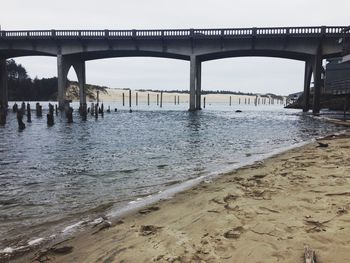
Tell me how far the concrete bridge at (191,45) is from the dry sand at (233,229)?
4257 cm

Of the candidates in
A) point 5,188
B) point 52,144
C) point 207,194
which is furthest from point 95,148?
point 207,194

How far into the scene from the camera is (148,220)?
5.37m

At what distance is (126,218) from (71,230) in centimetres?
85

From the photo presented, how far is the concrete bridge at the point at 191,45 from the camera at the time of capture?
153ft

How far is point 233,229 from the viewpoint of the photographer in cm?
461

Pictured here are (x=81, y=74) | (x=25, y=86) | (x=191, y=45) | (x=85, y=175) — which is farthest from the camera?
(x=25, y=86)

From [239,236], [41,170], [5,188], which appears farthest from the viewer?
[41,170]

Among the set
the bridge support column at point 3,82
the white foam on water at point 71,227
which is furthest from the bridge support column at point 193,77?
the white foam on water at point 71,227

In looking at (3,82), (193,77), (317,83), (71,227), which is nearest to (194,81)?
(193,77)

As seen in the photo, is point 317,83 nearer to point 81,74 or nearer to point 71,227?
point 81,74

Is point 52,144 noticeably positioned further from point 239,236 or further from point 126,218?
point 239,236

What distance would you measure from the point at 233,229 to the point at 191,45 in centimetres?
4926

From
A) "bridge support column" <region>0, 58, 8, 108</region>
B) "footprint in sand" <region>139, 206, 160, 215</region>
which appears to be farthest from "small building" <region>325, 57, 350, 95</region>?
"bridge support column" <region>0, 58, 8, 108</region>

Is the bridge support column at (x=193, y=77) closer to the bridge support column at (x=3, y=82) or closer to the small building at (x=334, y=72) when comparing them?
the small building at (x=334, y=72)
